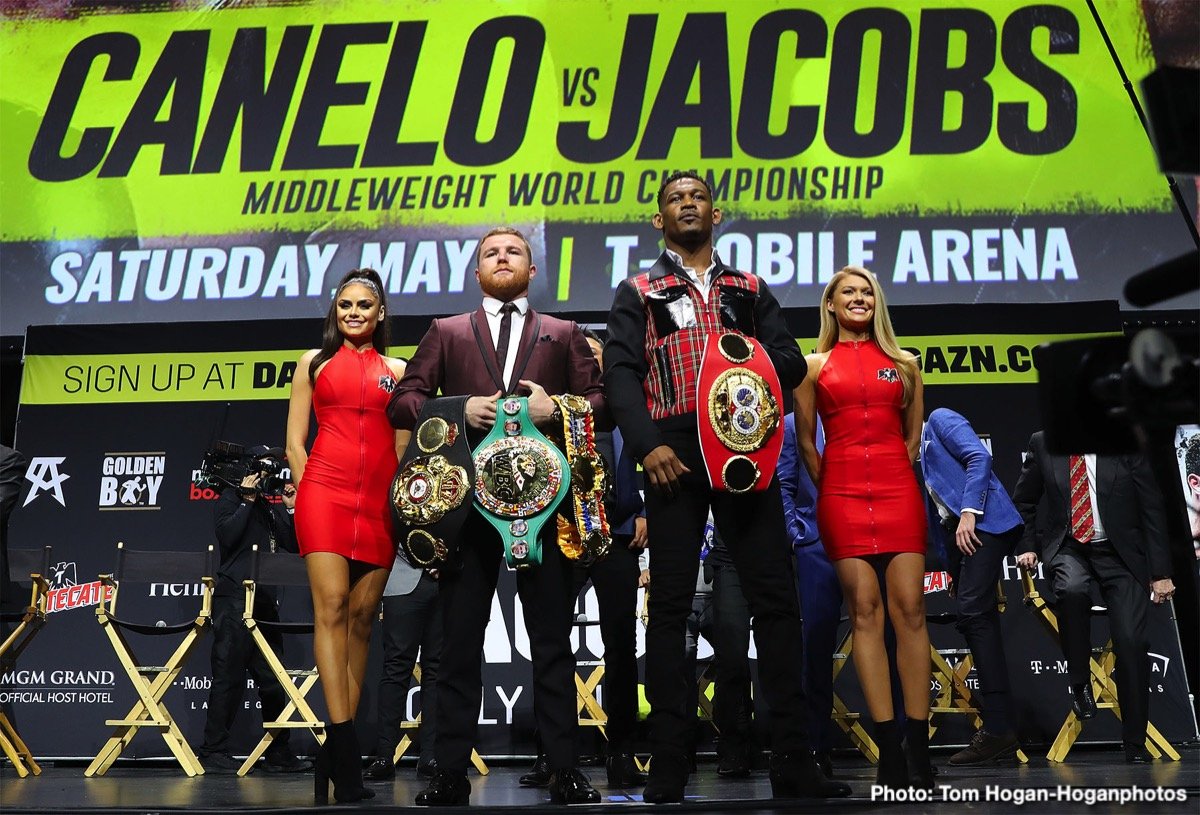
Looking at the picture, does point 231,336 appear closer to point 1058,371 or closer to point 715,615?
point 715,615

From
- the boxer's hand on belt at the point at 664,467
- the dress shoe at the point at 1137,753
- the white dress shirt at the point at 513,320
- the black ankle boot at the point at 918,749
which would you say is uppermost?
the white dress shirt at the point at 513,320

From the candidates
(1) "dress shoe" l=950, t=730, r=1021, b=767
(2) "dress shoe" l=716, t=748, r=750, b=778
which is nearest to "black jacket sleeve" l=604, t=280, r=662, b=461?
(2) "dress shoe" l=716, t=748, r=750, b=778

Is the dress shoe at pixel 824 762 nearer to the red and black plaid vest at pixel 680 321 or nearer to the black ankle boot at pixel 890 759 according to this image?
the black ankle boot at pixel 890 759

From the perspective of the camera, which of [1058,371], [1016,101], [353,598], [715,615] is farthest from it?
[1016,101]

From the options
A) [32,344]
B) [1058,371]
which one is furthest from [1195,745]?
[32,344]

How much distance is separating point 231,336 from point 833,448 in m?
4.83

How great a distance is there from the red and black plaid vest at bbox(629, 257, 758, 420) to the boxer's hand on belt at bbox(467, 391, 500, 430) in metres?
0.50

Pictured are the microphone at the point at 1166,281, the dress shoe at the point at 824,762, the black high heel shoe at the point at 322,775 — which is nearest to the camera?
the microphone at the point at 1166,281

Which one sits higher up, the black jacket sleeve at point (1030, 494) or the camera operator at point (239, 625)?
the black jacket sleeve at point (1030, 494)

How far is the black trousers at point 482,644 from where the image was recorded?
3.70m

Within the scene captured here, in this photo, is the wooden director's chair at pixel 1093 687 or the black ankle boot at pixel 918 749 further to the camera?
the wooden director's chair at pixel 1093 687

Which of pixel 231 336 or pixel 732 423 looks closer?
pixel 732 423

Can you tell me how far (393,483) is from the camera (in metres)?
3.84

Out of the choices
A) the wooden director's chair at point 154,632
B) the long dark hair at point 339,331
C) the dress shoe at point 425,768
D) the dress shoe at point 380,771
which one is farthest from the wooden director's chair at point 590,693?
the long dark hair at point 339,331
